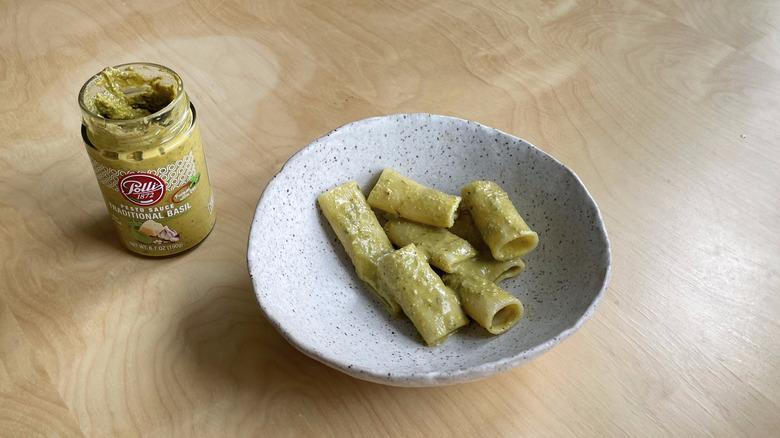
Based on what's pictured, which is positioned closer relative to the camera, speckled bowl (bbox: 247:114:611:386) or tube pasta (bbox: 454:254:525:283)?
speckled bowl (bbox: 247:114:611:386)

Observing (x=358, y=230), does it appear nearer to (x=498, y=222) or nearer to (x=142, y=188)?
(x=498, y=222)

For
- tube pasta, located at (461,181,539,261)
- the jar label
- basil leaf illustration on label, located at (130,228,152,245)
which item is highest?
tube pasta, located at (461,181,539,261)

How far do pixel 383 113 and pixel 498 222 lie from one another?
0.45 meters

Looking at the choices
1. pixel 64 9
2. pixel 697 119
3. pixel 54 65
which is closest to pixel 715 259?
pixel 697 119

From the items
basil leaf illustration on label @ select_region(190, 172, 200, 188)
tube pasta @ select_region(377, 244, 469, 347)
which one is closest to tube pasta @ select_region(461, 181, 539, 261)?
tube pasta @ select_region(377, 244, 469, 347)

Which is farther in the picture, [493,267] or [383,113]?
[383,113]

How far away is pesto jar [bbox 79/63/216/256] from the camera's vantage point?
0.97 meters

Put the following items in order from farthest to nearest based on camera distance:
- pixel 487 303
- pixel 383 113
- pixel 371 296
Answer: pixel 383 113, pixel 371 296, pixel 487 303

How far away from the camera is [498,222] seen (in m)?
1.05

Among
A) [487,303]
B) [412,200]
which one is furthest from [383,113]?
[487,303]

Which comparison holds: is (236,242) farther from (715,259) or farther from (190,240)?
(715,259)

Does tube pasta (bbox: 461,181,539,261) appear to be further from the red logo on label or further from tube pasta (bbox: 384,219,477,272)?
the red logo on label

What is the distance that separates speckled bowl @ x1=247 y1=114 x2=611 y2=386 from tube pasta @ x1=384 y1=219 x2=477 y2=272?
0.09 meters

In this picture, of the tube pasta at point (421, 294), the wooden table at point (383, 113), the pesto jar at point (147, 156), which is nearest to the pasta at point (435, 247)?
the tube pasta at point (421, 294)
